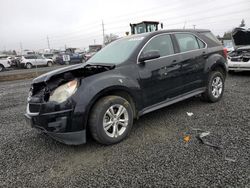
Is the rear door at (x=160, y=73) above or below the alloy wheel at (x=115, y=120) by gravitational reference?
above

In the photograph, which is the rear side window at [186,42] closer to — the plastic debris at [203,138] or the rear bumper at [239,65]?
the plastic debris at [203,138]

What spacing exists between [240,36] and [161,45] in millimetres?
6984

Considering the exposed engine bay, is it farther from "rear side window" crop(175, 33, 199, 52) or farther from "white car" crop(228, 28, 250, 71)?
"white car" crop(228, 28, 250, 71)

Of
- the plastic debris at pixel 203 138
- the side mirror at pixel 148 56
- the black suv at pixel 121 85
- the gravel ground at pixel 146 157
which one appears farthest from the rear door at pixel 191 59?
the plastic debris at pixel 203 138

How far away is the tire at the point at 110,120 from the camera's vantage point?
2.91 meters

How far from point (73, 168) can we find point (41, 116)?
844 millimetres

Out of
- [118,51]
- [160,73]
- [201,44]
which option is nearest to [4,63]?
[118,51]

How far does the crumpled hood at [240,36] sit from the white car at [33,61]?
2028 cm

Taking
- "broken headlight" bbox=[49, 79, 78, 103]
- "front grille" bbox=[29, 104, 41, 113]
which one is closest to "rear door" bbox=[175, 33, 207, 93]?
"broken headlight" bbox=[49, 79, 78, 103]

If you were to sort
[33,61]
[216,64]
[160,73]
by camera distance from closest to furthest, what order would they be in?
[160,73] < [216,64] < [33,61]

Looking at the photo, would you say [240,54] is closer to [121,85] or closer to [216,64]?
[216,64]

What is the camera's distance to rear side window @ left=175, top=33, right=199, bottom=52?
4125mm

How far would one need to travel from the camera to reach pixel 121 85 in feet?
10.3

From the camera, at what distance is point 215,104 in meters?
4.76
